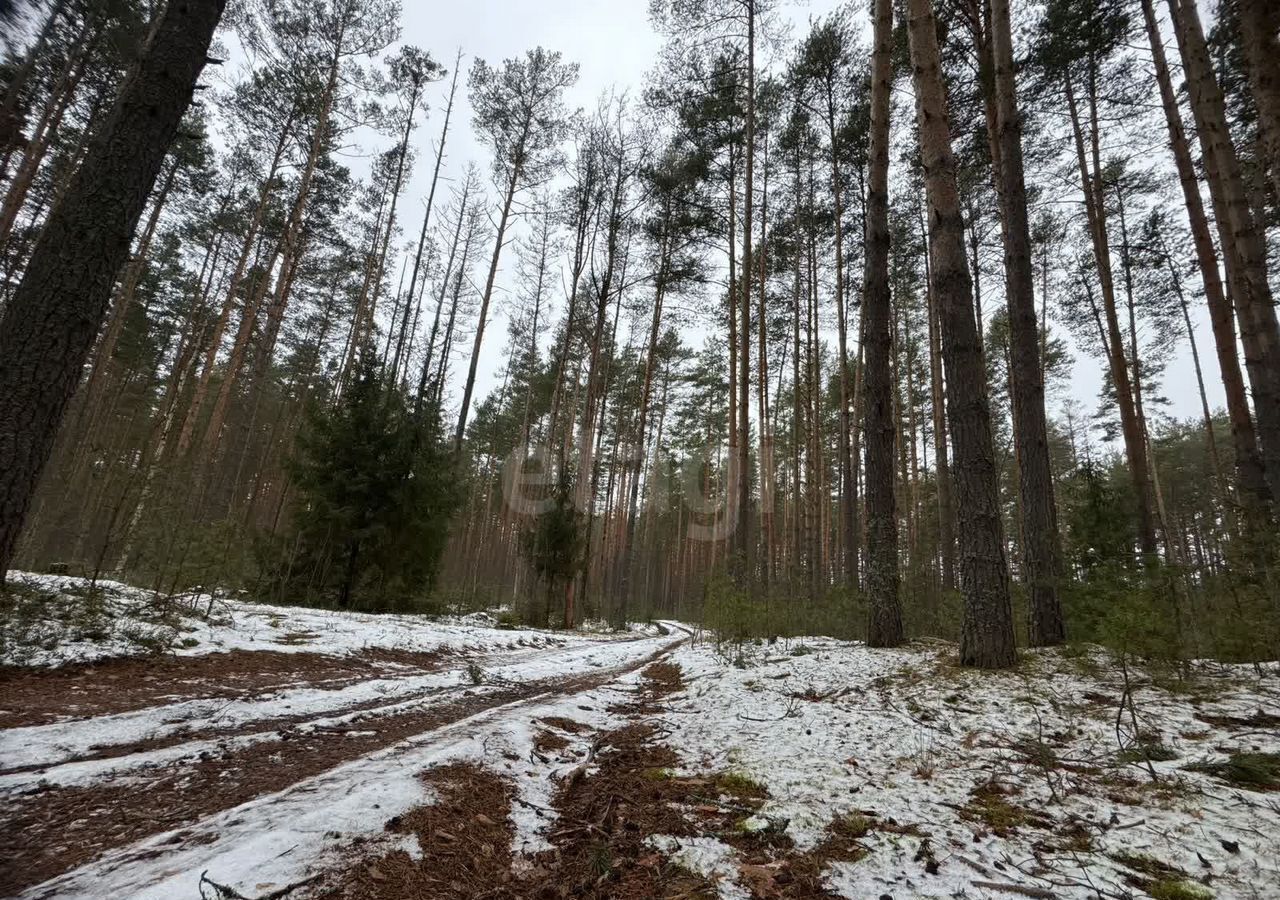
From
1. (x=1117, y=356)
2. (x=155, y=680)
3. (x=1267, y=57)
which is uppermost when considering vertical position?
(x=1117, y=356)

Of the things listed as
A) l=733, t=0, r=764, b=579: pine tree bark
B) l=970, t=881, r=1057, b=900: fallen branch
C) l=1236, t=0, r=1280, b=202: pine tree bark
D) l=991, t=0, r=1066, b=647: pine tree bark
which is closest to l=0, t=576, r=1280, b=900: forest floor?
l=970, t=881, r=1057, b=900: fallen branch

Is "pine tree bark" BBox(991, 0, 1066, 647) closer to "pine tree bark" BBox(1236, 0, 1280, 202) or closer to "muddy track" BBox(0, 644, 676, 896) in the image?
"pine tree bark" BBox(1236, 0, 1280, 202)

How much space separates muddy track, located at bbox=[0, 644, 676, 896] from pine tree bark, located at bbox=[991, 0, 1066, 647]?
5.97 m

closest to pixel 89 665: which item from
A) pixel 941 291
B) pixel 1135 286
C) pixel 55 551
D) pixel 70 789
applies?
pixel 70 789

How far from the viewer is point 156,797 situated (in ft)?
5.92

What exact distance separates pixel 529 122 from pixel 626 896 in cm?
2065

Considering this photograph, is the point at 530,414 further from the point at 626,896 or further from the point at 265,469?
the point at 626,896

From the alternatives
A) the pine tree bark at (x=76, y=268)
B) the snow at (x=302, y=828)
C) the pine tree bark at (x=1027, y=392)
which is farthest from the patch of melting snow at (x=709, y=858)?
the pine tree bark at (x=1027, y=392)

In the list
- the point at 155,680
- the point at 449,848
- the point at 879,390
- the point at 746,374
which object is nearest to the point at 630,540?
the point at 746,374

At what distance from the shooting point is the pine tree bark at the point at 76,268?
3.29 meters

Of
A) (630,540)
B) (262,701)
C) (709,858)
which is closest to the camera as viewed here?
(709,858)

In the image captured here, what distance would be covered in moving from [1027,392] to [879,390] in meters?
→ 1.63

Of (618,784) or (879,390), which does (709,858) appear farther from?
(879,390)

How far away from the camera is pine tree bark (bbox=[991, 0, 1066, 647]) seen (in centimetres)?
539
